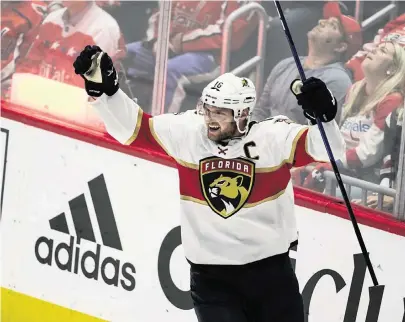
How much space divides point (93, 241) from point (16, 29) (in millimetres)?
918

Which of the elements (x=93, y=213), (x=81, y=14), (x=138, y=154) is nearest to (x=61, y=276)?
(x=93, y=213)

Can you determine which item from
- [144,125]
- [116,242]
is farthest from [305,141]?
[116,242]

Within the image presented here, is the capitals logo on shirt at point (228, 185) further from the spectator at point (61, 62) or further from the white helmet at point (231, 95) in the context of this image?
the spectator at point (61, 62)

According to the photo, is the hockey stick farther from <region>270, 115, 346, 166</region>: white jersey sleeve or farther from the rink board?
the rink board

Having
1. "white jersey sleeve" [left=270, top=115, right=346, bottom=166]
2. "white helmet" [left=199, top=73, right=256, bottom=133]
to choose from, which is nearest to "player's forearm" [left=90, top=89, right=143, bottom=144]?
"white helmet" [left=199, top=73, right=256, bottom=133]

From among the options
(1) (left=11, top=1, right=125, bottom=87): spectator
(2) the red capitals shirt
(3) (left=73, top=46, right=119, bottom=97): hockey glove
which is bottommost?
(1) (left=11, top=1, right=125, bottom=87): spectator

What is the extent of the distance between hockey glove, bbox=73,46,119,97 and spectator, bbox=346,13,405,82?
2.97ft

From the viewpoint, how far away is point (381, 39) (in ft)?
13.0

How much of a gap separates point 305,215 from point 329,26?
2.06 ft

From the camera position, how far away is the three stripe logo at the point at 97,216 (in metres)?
4.48

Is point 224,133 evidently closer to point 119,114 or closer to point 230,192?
point 230,192

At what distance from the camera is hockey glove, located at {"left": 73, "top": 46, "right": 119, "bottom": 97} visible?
11.1 feet

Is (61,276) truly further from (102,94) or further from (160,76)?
(102,94)

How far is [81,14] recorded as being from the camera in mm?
4691
